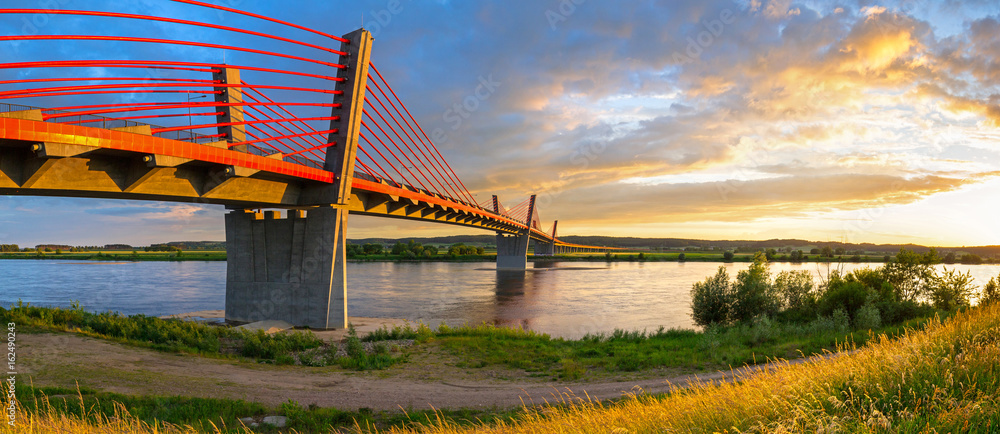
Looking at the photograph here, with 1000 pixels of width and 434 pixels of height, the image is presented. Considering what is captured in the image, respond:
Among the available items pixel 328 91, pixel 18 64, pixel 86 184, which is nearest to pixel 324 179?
pixel 328 91

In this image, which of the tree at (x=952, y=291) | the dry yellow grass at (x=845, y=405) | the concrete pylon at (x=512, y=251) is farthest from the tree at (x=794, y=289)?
the concrete pylon at (x=512, y=251)

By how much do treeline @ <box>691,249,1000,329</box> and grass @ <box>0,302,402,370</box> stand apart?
17778mm

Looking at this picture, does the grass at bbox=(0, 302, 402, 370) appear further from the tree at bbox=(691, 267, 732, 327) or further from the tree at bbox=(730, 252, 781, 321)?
the tree at bbox=(730, 252, 781, 321)

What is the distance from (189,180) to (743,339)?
23.5 meters

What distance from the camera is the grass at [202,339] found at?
52.3 ft

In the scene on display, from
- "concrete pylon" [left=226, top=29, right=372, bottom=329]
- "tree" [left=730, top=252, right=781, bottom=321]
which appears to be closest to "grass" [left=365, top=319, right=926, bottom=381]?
"tree" [left=730, top=252, right=781, bottom=321]

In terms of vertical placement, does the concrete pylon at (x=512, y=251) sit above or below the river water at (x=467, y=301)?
above

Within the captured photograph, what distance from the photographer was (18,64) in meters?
13.8

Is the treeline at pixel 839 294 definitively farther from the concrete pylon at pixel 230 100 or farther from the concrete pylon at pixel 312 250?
the concrete pylon at pixel 230 100

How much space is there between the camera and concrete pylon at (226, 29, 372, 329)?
84.8ft

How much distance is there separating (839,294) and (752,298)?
3.82 metres

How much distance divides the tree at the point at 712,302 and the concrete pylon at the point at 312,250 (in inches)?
765

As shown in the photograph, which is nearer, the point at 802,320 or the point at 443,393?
the point at 443,393

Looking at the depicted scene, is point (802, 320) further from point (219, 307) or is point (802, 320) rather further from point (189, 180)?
point (219, 307)
